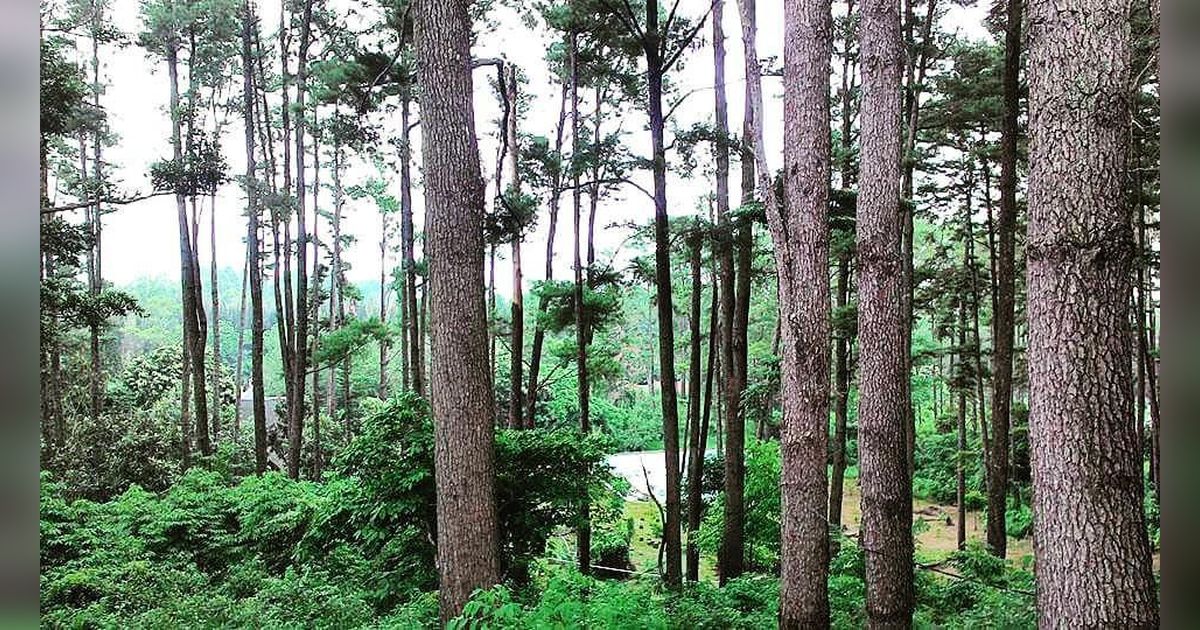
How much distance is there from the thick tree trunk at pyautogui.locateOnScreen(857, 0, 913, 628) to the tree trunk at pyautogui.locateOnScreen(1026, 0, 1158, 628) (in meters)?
2.40

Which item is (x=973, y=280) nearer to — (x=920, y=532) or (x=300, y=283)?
(x=920, y=532)

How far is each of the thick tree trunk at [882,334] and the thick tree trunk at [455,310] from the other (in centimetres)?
292

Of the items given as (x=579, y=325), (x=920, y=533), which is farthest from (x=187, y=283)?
(x=920, y=533)

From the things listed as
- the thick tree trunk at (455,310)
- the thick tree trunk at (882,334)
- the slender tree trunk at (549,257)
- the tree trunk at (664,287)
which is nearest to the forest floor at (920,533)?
the slender tree trunk at (549,257)

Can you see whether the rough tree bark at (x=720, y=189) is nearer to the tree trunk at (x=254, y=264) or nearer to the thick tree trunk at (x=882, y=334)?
the thick tree trunk at (x=882, y=334)

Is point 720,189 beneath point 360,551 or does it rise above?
above

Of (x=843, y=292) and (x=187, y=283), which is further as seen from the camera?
(x=187, y=283)

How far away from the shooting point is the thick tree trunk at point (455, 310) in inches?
197

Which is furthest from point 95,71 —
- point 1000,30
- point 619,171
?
point 1000,30

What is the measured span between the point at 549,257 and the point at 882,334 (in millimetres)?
10939

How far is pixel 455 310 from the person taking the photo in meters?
5.11

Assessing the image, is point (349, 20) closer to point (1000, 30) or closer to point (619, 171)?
point (619, 171)

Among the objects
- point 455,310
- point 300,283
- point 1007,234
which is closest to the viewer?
point 455,310
